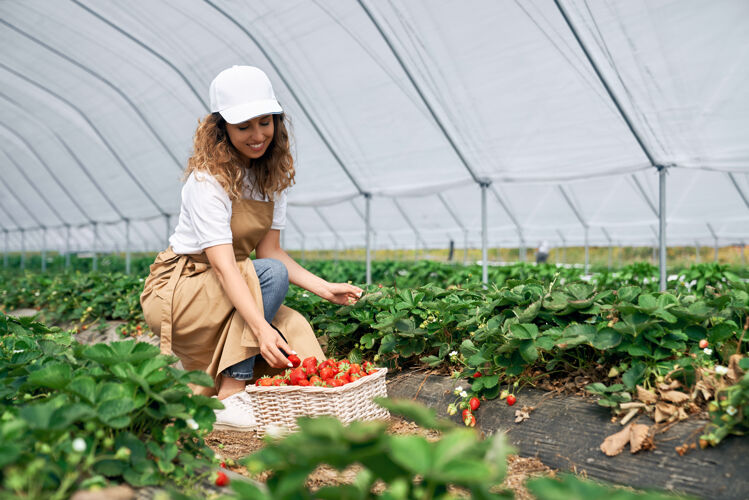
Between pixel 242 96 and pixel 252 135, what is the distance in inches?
6.7

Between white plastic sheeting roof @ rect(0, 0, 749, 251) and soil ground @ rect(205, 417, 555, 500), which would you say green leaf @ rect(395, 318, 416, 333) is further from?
white plastic sheeting roof @ rect(0, 0, 749, 251)

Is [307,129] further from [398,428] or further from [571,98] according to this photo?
[398,428]

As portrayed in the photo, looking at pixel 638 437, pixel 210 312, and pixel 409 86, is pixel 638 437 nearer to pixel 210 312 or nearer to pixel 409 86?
pixel 210 312

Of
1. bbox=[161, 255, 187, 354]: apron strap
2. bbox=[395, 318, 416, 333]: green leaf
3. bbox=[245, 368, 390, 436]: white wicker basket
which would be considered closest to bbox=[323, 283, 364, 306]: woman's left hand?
bbox=[395, 318, 416, 333]: green leaf

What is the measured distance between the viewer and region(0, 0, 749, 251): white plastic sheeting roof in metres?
4.14

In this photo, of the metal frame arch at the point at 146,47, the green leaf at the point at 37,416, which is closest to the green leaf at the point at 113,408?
the green leaf at the point at 37,416

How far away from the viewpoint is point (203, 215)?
8.25ft

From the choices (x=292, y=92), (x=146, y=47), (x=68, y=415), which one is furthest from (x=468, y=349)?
(x=146, y=47)

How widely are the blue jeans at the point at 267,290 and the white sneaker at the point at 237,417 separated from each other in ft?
0.44

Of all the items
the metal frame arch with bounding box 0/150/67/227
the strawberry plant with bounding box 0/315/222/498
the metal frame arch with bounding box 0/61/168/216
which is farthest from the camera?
the metal frame arch with bounding box 0/150/67/227

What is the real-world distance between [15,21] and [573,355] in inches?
300

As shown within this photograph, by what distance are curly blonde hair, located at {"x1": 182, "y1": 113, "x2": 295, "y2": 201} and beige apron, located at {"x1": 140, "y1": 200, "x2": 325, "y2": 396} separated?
4.6 inches

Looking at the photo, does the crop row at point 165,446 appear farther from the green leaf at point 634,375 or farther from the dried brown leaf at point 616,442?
the green leaf at point 634,375

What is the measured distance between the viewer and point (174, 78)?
7508mm
